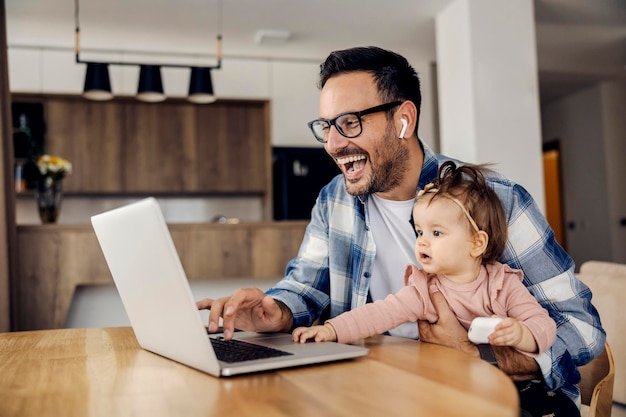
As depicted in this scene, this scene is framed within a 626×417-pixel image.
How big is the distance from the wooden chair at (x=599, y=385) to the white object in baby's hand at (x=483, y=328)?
311 mm

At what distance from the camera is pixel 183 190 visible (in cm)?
578

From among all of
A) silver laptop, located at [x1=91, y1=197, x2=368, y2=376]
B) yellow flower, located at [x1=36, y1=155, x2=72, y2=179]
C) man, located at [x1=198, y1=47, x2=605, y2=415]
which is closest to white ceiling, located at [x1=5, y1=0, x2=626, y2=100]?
yellow flower, located at [x1=36, y1=155, x2=72, y2=179]

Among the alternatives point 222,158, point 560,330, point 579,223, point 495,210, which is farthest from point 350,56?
point 579,223

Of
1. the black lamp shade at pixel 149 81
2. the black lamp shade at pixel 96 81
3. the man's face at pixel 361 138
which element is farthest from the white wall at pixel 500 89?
the man's face at pixel 361 138

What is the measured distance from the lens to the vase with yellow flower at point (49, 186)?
370 cm

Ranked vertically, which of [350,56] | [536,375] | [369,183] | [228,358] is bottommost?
[536,375]

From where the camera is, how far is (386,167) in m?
1.55

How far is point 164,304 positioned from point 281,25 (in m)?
4.42

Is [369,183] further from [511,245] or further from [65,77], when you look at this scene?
[65,77]

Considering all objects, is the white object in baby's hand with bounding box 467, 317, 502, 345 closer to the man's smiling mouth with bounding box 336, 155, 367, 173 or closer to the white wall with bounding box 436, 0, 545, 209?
the man's smiling mouth with bounding box 336, 155, 367, 173

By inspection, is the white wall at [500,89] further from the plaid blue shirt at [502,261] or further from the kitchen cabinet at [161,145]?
the plaid blue shirt at [502,261]

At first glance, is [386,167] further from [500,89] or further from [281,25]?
[281,25]

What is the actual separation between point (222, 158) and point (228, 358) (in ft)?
16.5

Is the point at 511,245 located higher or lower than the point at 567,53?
lower
